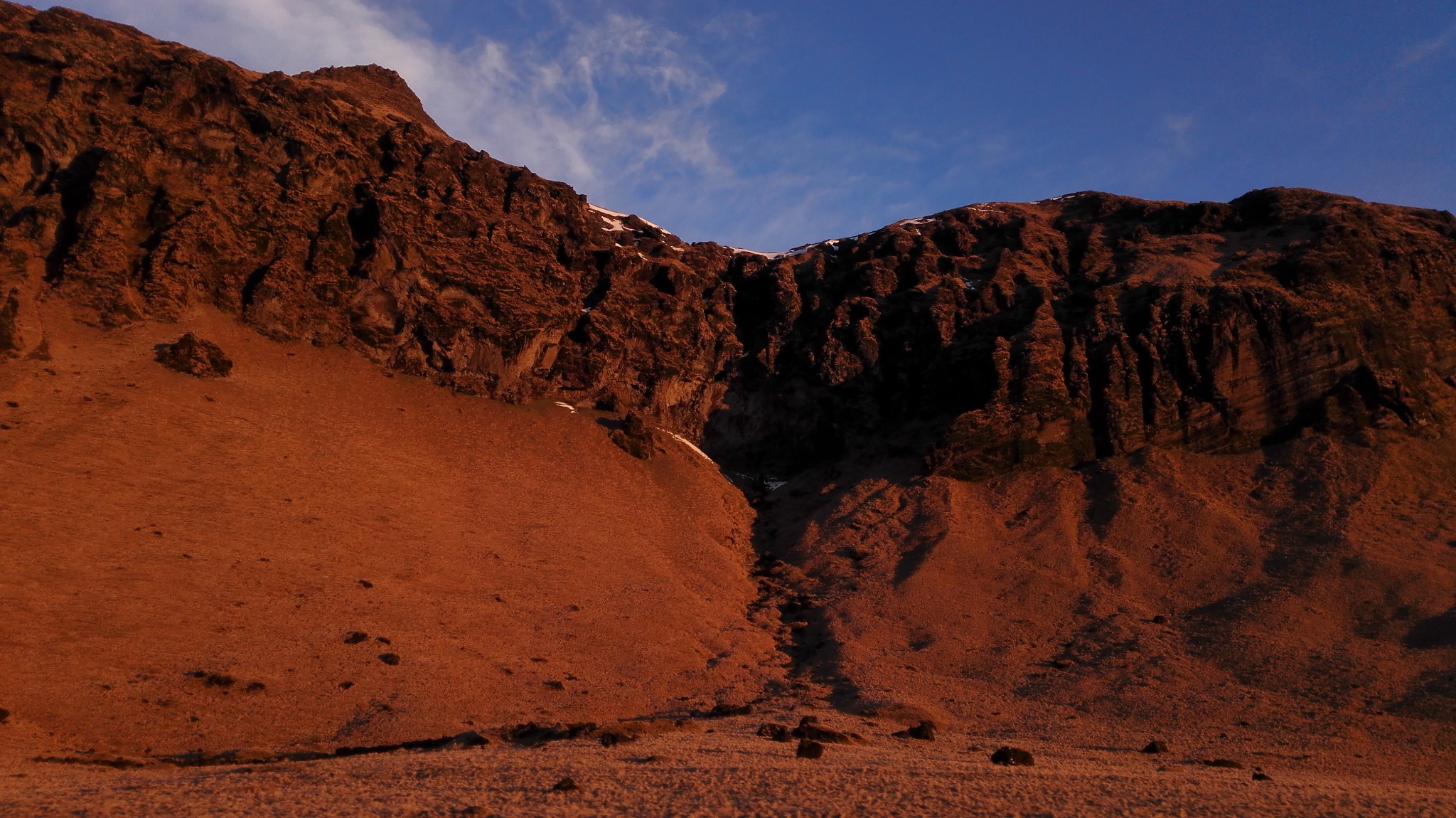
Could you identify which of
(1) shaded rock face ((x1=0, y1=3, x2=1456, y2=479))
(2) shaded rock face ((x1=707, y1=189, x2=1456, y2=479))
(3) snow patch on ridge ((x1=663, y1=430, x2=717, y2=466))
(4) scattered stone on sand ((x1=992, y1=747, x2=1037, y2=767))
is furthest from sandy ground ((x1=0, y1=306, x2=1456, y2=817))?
(2) shaded rock face ((x1=707, y1=189, x2=1456, y2=479))

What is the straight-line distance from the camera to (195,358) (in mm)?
46312

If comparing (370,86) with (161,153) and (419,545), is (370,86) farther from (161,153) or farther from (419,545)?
(419,545)

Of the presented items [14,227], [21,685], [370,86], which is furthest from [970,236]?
[21,685]

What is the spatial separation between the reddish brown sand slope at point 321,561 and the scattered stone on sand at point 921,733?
8.00 meters

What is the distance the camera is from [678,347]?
69.7 metres

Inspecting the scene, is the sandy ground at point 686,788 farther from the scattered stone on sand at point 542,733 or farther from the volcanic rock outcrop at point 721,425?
the volcanic rock outcrop at point 721,425

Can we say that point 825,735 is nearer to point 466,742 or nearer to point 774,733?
point 774,733

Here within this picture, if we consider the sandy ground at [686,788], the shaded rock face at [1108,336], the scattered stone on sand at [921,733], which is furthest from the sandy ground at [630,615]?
the shaded rock face at [1108,336]

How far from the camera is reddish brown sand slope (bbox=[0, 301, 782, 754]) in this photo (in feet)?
89.3

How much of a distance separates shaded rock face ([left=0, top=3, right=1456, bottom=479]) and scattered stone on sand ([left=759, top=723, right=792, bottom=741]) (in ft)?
107

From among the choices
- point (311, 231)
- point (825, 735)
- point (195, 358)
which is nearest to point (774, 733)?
point (825, 735)

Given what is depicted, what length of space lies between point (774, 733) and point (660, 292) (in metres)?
50.5

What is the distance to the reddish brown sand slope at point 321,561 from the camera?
1072 inches

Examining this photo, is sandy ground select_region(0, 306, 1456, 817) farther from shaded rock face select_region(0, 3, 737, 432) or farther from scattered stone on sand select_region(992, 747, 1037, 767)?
shaded rock face select_region(0, 3, 737, 432)
